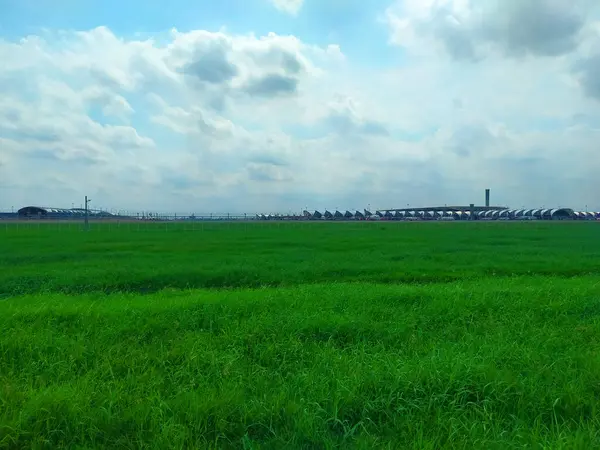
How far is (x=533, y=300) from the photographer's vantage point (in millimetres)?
9586

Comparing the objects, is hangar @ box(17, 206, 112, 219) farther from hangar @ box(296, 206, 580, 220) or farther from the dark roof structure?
hangar @ box(296, 206, 580, 220)

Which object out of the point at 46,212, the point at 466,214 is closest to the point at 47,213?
the point at 46,212

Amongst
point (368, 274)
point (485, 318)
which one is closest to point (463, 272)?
point (368, 274)

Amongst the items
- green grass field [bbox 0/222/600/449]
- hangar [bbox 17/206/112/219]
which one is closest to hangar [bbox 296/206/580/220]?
hangar [bbox 17/206/112/219]

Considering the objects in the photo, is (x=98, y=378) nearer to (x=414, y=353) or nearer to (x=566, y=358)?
(x=414, y=353)

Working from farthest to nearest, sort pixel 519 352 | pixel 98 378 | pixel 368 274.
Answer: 1. pixel 368 274
2. pixel 519 352
3. pixel 98 378

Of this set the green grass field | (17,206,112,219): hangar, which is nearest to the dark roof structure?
(17,206,112,219): hangar

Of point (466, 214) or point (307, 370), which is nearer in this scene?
point (307, 370)

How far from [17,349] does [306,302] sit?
18.2ft

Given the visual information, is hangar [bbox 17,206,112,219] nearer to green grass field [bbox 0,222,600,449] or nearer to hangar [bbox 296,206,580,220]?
hangar [bbox 296,206,580,220]

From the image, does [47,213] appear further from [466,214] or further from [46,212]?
[466,214]

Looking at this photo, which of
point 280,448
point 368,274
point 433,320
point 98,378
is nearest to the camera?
point 280,448

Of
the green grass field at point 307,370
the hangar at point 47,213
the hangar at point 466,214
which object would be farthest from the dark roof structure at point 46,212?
the green grass field at point 307,370

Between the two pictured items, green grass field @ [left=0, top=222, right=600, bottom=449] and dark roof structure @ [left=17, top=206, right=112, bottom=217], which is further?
dark roof structure @ [left=17, top=206, right=112, bottom=217]
